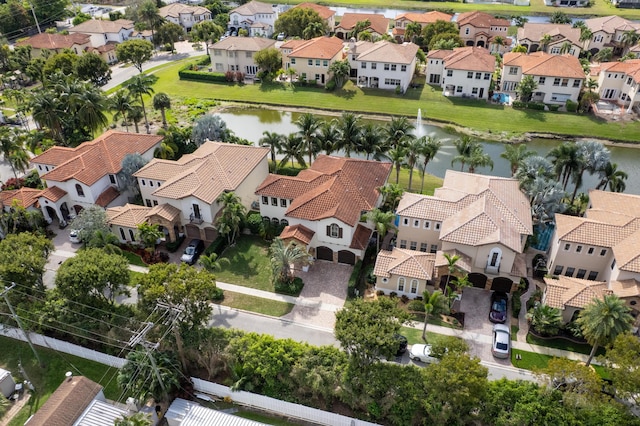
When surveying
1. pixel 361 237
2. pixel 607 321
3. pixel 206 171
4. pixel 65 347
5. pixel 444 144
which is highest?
pixel 206 171

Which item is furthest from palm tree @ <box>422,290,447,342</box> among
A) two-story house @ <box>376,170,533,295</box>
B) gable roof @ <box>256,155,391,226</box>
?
gable roof @ <box>256,155,391,226</box>

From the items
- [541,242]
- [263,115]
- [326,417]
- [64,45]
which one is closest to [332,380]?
[326,417]

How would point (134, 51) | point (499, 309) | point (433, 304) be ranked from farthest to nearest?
point (134, 51) < point (499, 309) < point (433, 304)

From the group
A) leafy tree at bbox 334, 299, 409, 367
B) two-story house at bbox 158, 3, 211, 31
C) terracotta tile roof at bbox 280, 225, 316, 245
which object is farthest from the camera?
two-story house at bbox 158, 3, 211, 31

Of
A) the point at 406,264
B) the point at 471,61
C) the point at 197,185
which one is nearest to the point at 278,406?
the point at 406,264

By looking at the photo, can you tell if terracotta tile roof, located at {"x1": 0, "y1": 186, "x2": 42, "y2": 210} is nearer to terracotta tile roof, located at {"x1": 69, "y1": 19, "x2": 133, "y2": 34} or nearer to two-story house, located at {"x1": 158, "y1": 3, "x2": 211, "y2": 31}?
terracotta tile roof, located at {"x1": 69, "y1": 19, "x2": 133, "y2": 34}

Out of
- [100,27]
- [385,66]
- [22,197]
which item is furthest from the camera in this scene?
[100,27]

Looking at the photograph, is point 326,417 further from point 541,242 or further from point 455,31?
point 455,31

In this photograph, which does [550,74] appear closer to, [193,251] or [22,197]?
[193,251]
